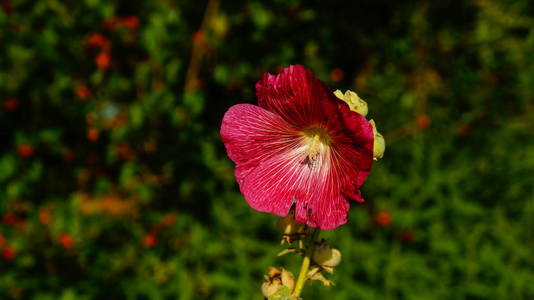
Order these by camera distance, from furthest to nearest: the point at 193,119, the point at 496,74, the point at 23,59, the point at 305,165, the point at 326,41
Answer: the point at 496,74, the point at 326,41, the point at 193,119, the point at 23,59, the point at 305,165

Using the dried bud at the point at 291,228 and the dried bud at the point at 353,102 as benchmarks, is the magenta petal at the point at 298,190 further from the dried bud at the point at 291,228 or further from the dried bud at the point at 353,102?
the dried bud at the point at 353,102

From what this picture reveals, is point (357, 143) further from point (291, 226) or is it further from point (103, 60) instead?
point (103, 60)

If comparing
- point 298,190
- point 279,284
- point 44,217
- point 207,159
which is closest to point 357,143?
point 298,190

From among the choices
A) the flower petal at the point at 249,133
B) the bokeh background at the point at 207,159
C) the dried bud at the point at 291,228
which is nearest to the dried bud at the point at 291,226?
the dried bud at the point at 291,228

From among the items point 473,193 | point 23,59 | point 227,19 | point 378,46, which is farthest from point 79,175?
point 473,193

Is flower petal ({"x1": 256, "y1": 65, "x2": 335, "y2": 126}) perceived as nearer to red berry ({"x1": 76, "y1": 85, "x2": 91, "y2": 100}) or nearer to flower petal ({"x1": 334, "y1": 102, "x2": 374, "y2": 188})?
flower petal ({"x1": 334, "y1": 102, "x2": 374, "y2": 188})

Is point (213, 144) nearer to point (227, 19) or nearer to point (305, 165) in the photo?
point (227, 19)
